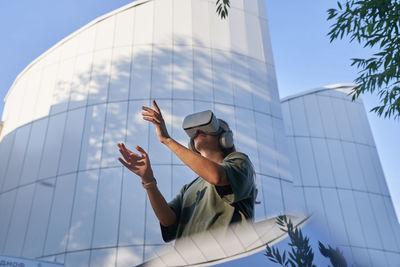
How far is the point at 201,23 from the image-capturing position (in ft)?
39.1

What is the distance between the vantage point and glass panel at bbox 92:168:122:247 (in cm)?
884

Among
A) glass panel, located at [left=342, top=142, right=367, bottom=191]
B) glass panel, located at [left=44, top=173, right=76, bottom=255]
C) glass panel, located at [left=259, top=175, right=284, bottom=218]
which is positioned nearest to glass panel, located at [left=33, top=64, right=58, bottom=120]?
glass panel, located at [left=44, top=173, right=76, bottom=255]

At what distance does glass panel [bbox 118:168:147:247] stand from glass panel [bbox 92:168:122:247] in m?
0.15

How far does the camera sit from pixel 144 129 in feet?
33.2

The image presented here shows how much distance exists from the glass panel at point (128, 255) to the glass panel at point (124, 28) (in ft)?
20.9

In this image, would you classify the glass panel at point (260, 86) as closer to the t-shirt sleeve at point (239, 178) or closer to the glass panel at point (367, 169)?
the glass panel at point (367, 169)

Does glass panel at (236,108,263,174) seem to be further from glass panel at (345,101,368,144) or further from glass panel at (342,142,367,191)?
glass panel at (345,101,368,144)

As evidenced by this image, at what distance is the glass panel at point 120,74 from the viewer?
1080 centimetres

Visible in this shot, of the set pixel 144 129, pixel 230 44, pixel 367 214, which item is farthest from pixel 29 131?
pixel 367 214

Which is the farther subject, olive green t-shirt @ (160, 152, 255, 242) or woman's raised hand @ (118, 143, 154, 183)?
woman's raised hand @ (118, 143, 154, 183)

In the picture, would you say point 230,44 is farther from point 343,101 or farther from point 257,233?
point 257,233

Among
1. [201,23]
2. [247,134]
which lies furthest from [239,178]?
[201,23]

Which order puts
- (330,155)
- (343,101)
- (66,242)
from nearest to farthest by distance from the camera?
(66,242) → (330,155) → (343,101)

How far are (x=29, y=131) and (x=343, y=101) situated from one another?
43.7 ft
